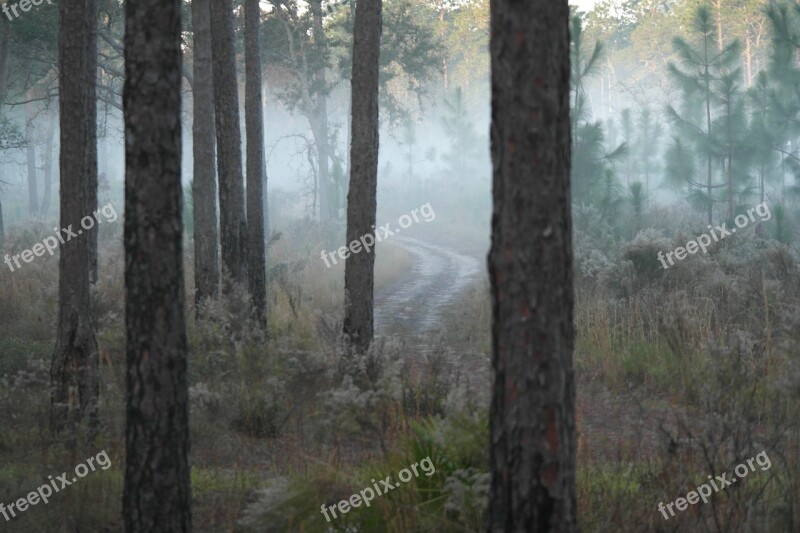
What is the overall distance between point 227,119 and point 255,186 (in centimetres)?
110

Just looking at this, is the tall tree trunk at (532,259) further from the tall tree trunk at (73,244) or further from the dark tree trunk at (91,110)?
the dark tree trunk at (91,110)

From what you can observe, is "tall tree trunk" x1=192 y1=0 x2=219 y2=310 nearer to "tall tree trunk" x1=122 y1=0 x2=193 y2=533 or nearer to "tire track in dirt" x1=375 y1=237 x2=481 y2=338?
"tire track in dirt" x1=375 y1=237 x2=481 y2=338

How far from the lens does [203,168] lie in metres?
11.9

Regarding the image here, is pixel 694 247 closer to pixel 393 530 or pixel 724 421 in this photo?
pixel 724 421

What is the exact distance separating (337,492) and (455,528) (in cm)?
80

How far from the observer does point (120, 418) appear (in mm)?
7008

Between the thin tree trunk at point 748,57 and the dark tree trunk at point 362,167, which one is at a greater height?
the thin tree trunk at point 748,57

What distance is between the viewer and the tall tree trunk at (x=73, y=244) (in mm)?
7301

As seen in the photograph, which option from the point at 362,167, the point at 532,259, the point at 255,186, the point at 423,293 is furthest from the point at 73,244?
the point at 423,293

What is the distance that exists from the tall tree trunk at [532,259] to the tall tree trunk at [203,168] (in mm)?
8520

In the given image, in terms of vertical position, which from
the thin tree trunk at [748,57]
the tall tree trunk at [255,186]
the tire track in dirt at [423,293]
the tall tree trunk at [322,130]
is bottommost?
the tire track in dirt at [423,293]

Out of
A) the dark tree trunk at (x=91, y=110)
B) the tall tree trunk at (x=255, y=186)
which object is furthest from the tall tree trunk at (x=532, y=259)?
the tall tree trunk at (x=255, y=186)

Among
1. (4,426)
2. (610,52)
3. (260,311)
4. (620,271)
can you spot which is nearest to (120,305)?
(260,311)

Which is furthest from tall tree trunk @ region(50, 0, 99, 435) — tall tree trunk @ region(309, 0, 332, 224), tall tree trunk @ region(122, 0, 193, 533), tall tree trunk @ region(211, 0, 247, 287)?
tall tree trunk @ region(309, 0, 332, 224)
